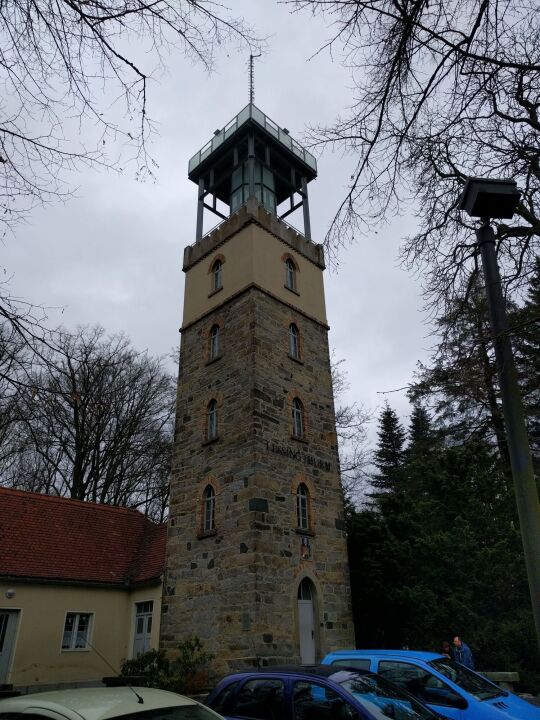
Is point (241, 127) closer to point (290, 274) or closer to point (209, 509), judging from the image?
point (290, 274)

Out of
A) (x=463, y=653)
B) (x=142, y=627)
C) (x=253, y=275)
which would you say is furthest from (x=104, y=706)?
(x=142, y=627)

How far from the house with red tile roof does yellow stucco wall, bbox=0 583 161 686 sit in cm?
3

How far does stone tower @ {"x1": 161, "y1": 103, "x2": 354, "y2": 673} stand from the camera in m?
13.5

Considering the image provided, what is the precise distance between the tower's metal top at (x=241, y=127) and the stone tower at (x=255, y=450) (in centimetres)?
13

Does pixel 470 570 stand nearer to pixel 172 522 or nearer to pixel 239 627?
pixel 239 627

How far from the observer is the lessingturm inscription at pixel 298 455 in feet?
50.0

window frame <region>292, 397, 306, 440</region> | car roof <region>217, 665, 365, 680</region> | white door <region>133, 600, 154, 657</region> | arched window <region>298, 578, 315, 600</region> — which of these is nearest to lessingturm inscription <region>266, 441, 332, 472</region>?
window frame <region>292, 397, 306, 440</region>

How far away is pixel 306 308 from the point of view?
754 inches

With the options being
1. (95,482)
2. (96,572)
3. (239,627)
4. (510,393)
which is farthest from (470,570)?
(95,482)

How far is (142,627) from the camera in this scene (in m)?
17.5

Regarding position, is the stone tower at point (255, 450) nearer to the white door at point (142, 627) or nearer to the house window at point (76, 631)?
the white door at point (142, 627)

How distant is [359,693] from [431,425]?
22037 mm

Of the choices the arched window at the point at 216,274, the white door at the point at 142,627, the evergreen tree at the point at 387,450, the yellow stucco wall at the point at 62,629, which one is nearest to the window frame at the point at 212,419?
the arched window at the point at 216,274

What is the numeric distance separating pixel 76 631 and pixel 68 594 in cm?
118
